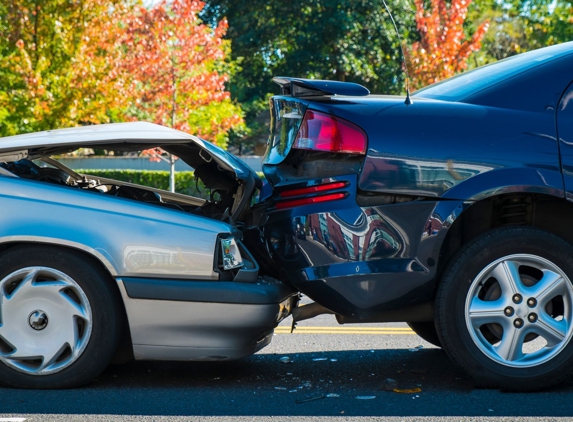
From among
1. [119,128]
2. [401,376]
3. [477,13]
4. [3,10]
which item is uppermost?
[477,13]

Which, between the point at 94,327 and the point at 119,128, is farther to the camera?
the point at 119,128

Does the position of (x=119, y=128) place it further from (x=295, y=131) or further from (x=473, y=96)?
(x=473, y=96)

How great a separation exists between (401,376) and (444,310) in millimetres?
655

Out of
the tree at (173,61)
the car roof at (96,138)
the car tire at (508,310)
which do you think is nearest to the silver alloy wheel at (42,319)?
the car roof at (96,138)

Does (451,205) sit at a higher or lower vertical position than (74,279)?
higher

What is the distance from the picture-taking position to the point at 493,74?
4.33 meters

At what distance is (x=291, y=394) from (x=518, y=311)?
1162 mm

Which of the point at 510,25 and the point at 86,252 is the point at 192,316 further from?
the point at 510,25

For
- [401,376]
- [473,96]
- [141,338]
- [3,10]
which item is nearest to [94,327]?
[141,338]

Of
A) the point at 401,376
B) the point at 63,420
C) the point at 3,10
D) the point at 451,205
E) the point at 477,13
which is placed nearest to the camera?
the point at 63,420

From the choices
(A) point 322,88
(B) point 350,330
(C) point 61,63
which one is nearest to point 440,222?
(A) point 322,88

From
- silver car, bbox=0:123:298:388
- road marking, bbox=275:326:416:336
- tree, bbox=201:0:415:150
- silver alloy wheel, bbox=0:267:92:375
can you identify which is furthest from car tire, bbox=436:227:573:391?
tree, bbox=201:0:415:150

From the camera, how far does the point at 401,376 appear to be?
4.45 metres

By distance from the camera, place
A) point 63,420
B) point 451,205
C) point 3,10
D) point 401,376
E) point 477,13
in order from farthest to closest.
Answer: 1. point 477,13
2. point 3,10
3. point 401,376
4. point 451,205
5. point 63,420
